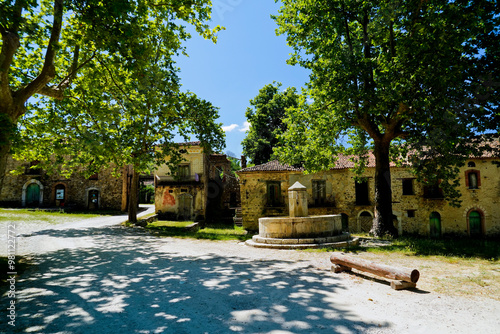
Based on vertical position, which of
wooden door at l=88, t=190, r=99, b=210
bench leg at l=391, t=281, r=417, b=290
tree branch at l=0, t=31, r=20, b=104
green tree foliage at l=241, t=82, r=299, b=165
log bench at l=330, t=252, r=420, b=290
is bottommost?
bench leg at l=391, t=281, r=417, b=290

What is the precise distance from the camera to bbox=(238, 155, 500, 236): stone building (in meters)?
18.9

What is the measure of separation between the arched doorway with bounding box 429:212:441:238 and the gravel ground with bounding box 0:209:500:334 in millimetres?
17205

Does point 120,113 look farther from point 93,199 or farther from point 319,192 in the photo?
point 93,199

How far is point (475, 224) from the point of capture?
19.2 m

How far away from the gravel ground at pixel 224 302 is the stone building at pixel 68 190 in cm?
2131

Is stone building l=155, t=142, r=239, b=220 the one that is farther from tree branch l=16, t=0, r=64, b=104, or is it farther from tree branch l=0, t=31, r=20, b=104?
tree branch l=0, t=31, r=20, b=104

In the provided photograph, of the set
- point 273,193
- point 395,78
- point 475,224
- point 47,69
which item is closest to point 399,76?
point 395,78

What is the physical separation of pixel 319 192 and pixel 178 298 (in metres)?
17.3

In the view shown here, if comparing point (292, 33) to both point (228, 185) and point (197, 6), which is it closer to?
point (197, 6)

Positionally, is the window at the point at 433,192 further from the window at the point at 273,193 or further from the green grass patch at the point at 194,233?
the green grass patch at the point at 194,233

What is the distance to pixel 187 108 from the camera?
14.6 metres

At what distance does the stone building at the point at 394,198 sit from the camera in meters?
18.9

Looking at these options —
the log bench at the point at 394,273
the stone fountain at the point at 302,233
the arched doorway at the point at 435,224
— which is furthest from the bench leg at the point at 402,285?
the arched doorway at the point at 435,224

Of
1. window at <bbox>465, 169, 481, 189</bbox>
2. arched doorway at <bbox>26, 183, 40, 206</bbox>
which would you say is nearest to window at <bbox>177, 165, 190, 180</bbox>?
arched doorway at <bbox>26, 183, 40, 206</bbox>
